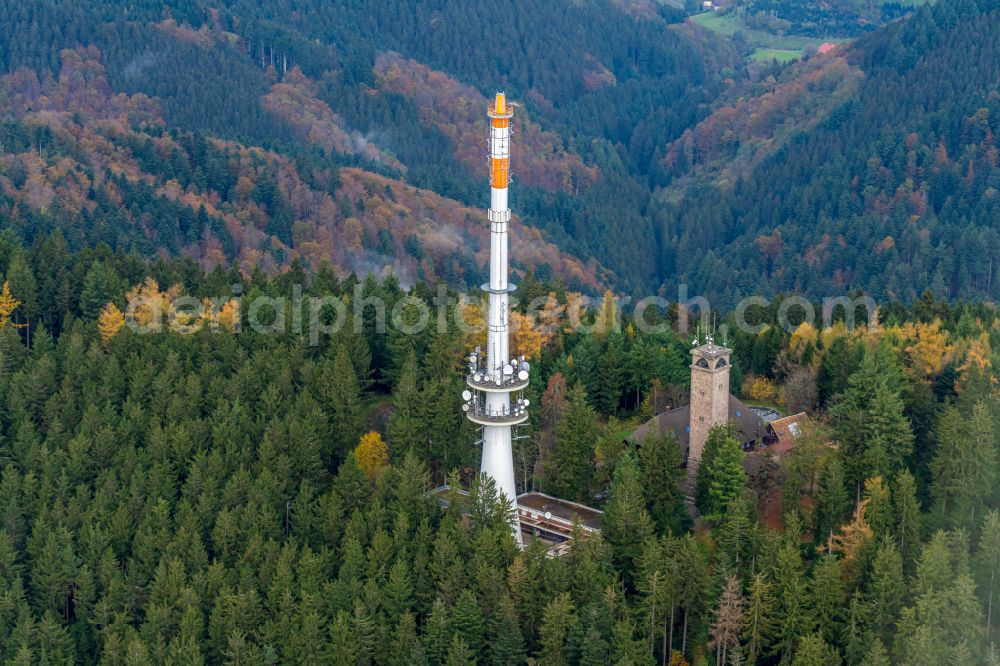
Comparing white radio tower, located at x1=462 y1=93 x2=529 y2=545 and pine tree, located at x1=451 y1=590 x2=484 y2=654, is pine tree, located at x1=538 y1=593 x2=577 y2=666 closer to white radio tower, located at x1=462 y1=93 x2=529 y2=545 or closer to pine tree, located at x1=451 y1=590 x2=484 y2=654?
pine tree, located at x1=451 y1=590 x2=484 y2=654

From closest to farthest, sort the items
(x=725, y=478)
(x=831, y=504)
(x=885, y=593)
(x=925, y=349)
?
(x=885, y=593) → (x=831, y=504) → (x=725, y=478) → (x=925, y=349)

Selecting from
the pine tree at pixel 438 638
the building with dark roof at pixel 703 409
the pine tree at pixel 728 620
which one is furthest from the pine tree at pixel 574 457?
the pine tree at pixel 438 638

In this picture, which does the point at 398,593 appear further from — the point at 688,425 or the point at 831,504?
the point at 688,425

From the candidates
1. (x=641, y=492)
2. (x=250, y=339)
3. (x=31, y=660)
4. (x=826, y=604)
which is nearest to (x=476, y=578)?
(x=641, y=492)

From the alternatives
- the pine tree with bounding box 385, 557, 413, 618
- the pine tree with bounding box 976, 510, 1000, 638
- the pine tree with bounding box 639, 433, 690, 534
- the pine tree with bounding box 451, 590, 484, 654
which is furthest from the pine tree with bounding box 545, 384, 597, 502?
the pine tree with bounding box 976, 510, 1000, 638

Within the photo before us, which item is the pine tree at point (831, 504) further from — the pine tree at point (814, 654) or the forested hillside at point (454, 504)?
the pine tree at point (814, 654)

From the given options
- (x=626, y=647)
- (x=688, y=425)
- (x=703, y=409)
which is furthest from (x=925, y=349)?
(x=626, y=647)

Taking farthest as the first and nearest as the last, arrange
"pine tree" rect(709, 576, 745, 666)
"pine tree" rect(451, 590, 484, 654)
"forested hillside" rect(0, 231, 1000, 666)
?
"pine tree" rect(451, 590, 484, 654)
"forested hillside" rect(0, 231, 1000, 666)
"pine tree" rect(709, 576, 745, 666)
